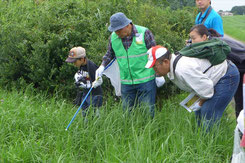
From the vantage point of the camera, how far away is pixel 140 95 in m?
4.16

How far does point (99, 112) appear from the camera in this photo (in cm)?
398

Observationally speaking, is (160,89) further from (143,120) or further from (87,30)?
(87,30)

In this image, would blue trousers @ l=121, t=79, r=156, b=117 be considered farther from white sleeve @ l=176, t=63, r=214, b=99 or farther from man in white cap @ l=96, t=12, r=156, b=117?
white sleeve @ l=176, t=63, r=214, b=99

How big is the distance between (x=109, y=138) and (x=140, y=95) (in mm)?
926

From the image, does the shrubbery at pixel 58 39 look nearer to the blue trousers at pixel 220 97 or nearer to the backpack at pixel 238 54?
the backpack at pixel 238 54

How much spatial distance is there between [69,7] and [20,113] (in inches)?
123

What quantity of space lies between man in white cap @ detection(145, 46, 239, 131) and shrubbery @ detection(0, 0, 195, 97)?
185cm

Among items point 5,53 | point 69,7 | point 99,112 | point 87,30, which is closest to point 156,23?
point 87,30

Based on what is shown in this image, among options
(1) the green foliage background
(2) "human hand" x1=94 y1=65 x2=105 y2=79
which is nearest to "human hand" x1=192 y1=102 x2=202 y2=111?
(2) "human hand" x1=94 y1=65 x2=105 y2=79

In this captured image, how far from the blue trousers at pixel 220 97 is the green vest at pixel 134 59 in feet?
3.07

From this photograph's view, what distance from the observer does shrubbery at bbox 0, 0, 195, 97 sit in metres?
5.34

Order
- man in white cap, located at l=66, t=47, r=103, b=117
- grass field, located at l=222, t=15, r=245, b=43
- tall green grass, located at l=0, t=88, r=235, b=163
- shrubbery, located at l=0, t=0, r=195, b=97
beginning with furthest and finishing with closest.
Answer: grass field, located at l=222, t=15, r=245, b=43
shrubbery, located at l=0, t=0, r=195, b=97
man in white cap, located at l=66, t=47, r=103, b=117
tall green grass, located at l=0, t=88, r=235, b=163

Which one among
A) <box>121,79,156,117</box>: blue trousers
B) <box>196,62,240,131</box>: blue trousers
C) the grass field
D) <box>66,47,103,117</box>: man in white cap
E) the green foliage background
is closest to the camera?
<box>196,62,240,131</box>: blue trousers

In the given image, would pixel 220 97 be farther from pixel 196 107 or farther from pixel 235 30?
pixel 235 30
